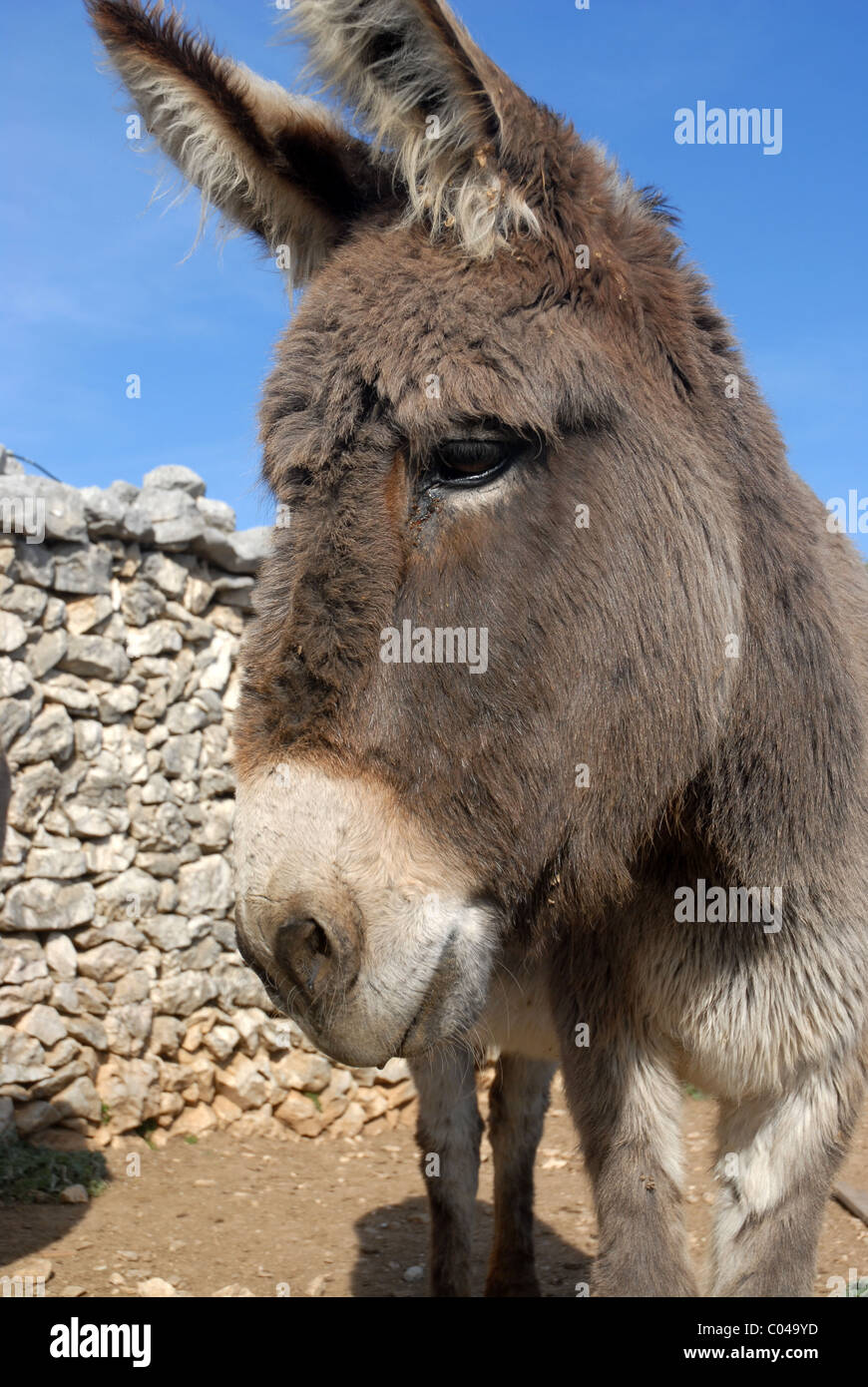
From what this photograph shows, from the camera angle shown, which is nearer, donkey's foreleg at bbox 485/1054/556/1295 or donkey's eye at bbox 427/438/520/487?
donkey's eye at bbox 427/438/520/487

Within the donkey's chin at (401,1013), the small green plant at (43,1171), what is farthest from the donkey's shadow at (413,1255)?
the donkey's chin at (401,1013)

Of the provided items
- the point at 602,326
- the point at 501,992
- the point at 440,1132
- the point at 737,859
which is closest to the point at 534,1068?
the point at 440,1132

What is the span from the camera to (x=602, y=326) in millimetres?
1771

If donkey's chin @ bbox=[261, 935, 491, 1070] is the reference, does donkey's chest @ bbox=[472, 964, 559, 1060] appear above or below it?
below

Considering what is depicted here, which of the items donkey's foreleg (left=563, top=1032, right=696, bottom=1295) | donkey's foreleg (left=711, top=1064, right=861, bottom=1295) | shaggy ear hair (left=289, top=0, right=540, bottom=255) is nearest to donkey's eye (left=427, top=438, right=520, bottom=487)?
shaggy ear hair (left=289, top=0, right=540, bottom=255)

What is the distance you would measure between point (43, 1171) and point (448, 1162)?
8.81ft

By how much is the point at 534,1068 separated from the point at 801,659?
283cm

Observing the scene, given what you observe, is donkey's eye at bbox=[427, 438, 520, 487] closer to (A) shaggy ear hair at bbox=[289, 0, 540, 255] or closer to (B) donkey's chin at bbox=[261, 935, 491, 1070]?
(A) shaggy ear hair at bbox=[289, 0, 540, 255]

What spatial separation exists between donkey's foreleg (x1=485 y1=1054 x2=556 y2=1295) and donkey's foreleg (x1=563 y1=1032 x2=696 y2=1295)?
197 cm

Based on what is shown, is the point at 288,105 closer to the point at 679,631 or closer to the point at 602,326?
the point at 602,326

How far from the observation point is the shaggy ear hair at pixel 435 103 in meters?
1.62

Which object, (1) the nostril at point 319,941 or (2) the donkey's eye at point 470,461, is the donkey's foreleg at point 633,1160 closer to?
(1) the nostril at point 319,941

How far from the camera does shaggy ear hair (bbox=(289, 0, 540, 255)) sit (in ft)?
5.32

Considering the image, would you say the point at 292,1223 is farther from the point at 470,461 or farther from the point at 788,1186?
the point at 470,461
